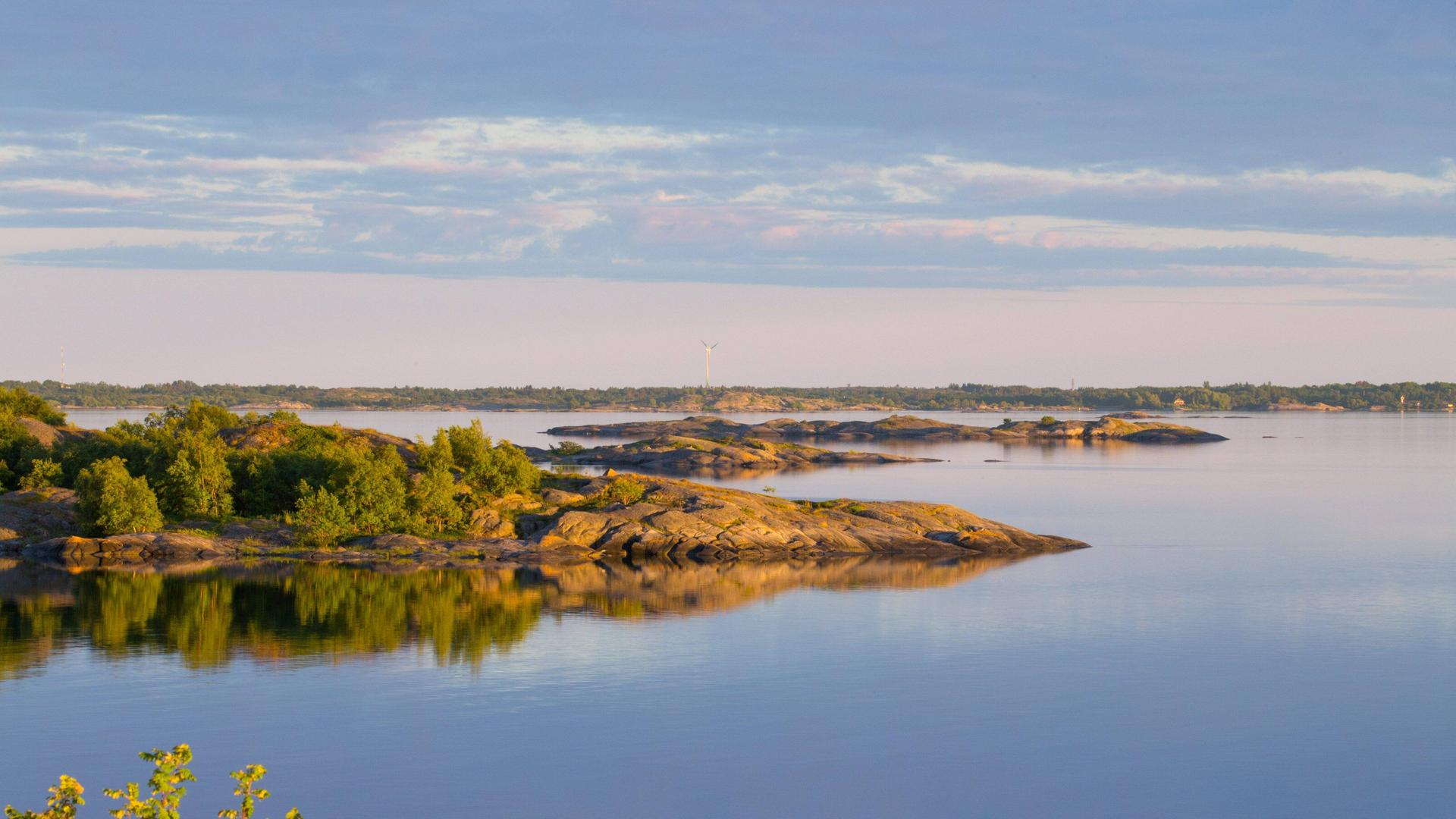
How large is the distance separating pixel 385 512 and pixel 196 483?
8.50 m

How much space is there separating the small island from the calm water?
11.8 ft

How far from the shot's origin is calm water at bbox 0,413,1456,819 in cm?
2978

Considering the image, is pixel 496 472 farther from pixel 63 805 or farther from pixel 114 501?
pixel 63 805

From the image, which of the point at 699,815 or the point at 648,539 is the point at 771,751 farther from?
the point at 648,539

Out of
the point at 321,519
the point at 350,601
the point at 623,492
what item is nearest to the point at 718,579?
the point at 623,492

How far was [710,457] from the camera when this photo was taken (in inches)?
5576

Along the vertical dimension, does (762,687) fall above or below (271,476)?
below

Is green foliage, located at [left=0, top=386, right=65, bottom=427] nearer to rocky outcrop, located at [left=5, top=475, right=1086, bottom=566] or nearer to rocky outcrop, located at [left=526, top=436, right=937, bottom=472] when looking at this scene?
rocky outcrop, located at [left=5, top=475, right=1086, bottom=566]

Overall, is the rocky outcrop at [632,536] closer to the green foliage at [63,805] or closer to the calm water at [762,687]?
the calm water at [762,687]

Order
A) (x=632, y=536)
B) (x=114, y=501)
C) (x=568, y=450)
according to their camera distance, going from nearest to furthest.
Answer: (x=114, y=501) < (x=632, y=536) < (x=568, y=450)

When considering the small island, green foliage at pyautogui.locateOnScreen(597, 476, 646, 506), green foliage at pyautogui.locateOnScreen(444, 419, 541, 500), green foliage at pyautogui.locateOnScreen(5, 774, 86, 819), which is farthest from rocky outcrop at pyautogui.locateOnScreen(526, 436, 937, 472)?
green foliage at pyautogui.locateOnScreen(5, 774, 86, 819)

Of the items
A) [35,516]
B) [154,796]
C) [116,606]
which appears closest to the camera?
[154,796]

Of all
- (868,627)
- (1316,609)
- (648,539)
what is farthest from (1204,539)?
(868,627)

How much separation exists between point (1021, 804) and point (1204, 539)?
54.2 metres
